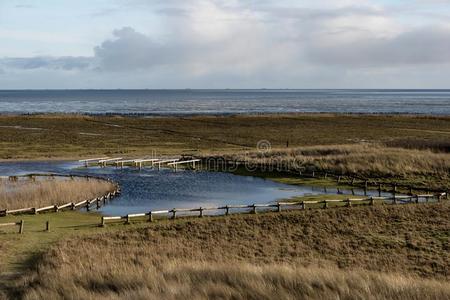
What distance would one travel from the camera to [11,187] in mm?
42500

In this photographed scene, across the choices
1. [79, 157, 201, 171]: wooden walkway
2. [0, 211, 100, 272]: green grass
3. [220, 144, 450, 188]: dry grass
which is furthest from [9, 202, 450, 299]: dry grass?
[79, 157, 201, 171]: wooden walkway

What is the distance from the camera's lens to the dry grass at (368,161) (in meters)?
50.2

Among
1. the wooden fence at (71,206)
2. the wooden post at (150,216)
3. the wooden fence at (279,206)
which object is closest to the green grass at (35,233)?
the wooden fence at (71,206)

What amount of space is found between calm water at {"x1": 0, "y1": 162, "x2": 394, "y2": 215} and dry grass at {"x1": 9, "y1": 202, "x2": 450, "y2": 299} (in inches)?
265

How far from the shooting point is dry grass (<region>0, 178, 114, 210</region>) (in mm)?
35853

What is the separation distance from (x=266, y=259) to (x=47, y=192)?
18519mm

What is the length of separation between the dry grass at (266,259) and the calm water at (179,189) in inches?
265

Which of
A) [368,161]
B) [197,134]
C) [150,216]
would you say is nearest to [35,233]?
[150,216]

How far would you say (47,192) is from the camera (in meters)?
38.4

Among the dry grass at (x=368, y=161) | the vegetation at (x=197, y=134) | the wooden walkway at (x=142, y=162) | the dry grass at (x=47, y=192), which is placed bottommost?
the vegetation at (x=197, y=134)

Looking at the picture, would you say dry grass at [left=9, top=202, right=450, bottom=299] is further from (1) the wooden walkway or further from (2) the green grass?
(1) the wooden walkway

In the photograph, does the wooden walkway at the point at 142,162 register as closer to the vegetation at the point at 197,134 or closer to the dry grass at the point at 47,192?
the vegetation at the point at 197,134

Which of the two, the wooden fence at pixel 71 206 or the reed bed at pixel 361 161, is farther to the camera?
the reed bed at pixel 361 161

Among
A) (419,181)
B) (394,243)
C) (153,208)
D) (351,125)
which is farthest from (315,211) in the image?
(351,125)
